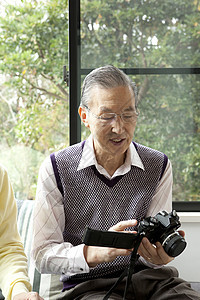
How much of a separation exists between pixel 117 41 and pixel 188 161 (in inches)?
27.1

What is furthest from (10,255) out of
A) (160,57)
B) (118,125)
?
(160,57)

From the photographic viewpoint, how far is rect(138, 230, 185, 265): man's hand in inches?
60.1

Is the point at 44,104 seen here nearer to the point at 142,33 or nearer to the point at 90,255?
the point at 142,33

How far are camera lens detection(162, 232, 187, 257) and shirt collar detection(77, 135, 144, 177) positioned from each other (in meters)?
0.38

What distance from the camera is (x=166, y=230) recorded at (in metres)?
1.47

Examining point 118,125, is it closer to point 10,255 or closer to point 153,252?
point 153,252

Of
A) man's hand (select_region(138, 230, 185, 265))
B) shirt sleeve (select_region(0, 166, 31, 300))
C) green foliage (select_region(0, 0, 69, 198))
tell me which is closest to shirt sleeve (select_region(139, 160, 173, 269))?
man's hand (select_region(138, 230, 185, 265))

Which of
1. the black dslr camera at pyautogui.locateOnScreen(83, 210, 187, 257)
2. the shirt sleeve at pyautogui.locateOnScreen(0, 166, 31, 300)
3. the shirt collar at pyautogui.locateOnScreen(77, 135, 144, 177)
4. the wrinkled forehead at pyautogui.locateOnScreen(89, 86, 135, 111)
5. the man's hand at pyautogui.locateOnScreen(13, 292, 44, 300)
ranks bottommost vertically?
the man's hand at pyautogui.locateOnScreen(13, 292, 44, 300)

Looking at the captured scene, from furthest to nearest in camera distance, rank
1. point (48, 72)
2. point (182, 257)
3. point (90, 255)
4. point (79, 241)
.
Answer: point (48, 72) → point (182, 257) → point (79, 241) → point (90, 255)

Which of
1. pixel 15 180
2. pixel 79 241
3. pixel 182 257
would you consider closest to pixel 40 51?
pixel 15 180

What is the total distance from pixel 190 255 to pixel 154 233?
37.1 inches

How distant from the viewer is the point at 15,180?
3879 millimetres

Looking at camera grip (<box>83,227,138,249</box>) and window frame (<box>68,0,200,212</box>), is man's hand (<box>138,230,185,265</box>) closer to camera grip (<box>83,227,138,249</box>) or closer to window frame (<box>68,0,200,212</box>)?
camera grip (<box>83,227,138,249</box>)

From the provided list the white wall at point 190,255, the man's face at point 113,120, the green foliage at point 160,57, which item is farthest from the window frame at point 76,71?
the man's face at point 113,120
